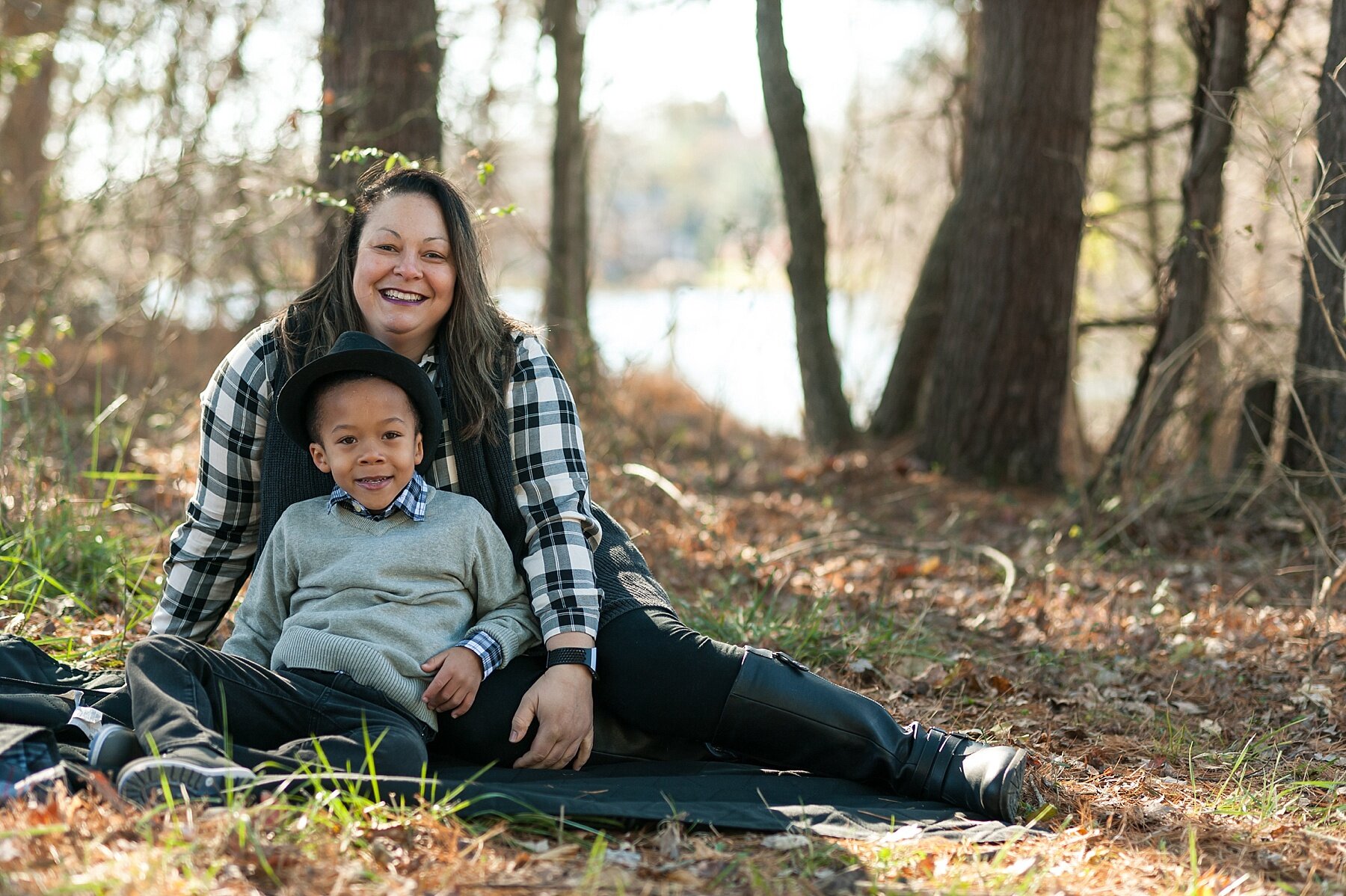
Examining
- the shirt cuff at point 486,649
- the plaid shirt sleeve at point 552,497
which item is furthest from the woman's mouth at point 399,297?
the shirt cuff at point 486,649

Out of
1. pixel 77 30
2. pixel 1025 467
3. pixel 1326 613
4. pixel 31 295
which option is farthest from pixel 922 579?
pixel 77 30

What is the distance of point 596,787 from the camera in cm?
282

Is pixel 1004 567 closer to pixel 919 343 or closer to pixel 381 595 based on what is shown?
pixel 919 343

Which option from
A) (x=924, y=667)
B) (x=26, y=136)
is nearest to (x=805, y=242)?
(x=924, y=667)

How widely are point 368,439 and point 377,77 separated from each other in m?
3.51

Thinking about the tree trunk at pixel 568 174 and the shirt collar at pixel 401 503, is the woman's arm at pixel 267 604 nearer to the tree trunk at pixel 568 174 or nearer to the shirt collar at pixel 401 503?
the shirt collar at pixel 401 503

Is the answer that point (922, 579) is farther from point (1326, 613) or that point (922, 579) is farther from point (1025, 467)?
point (1025, 467)

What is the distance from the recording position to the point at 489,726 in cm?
290

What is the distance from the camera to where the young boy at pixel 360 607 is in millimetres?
2594

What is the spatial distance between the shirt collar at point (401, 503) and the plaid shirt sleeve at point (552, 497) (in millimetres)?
319

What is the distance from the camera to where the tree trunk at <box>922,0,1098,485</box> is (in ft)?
23.9

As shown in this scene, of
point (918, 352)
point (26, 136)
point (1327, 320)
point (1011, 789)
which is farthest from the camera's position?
point (26, 136)

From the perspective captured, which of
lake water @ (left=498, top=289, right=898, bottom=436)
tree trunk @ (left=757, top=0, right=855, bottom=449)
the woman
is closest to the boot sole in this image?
the woman

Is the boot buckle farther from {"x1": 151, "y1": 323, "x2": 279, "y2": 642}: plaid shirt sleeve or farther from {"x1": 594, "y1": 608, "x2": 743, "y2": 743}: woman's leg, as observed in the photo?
{"x1": 151, "y1": 323, "x2": 279, "y2": 642}: plaid shirt sleeve
